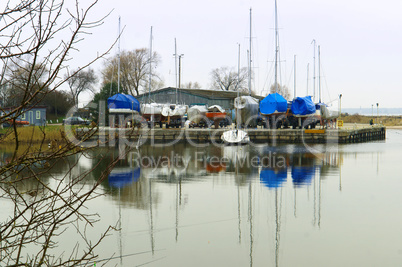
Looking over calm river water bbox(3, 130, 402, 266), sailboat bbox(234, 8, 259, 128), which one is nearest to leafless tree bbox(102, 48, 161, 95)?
sailboat bbox(234, 8, 259, 128)

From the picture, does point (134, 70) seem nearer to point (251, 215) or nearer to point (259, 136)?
point (259, 136)

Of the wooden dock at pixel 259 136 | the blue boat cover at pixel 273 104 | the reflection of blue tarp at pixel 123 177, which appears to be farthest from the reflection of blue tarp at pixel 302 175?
the blue boat cover at pixel 273 104

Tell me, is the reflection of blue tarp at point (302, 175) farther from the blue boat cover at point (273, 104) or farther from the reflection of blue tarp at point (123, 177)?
the blue boat cover at point (273, 104)

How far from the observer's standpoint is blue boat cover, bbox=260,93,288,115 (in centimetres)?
3997

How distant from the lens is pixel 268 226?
38.0 feet

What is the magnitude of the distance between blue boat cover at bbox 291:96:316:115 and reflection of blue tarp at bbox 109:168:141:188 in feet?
72.3

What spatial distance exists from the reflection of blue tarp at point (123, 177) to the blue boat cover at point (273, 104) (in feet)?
68.1

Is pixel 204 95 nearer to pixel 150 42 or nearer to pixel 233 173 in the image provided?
pixel 150 42

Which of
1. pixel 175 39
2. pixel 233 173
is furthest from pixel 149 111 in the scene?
pixel 233 173

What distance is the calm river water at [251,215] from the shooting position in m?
9.48

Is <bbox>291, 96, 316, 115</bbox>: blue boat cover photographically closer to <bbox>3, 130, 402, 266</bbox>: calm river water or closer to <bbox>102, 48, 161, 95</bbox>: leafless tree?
<bbox>3, 130, 402, 266</bbox>: calm river water

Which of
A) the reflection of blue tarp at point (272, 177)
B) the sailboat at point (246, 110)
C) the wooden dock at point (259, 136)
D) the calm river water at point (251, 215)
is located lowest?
the calm river water at point (251, 215)

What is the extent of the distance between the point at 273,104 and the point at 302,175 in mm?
20289

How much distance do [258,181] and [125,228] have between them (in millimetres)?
8386
